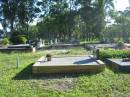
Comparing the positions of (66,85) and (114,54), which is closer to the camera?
(66,85)

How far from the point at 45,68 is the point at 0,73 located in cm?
214

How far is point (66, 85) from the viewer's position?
8953mm

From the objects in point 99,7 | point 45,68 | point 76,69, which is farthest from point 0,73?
point 99,7

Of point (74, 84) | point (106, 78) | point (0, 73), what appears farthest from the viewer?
point (0, 73)

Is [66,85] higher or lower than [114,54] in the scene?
lower

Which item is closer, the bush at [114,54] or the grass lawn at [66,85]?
the grass lawn at [66,85]

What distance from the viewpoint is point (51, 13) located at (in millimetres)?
46000

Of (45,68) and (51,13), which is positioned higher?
(51,13)

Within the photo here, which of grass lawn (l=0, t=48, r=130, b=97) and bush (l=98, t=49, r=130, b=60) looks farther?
bush (l=98, t=49, r=130, b=60)

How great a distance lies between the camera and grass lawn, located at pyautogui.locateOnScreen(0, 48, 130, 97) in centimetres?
787

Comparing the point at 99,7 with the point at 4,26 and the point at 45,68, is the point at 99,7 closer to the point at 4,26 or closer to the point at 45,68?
the point at 4,26

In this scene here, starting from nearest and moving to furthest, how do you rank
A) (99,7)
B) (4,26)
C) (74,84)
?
(74,84) → (99,7) → (4,26)

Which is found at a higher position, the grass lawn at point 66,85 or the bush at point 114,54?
the bush at point 114,54

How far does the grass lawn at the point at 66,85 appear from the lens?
310 inches
